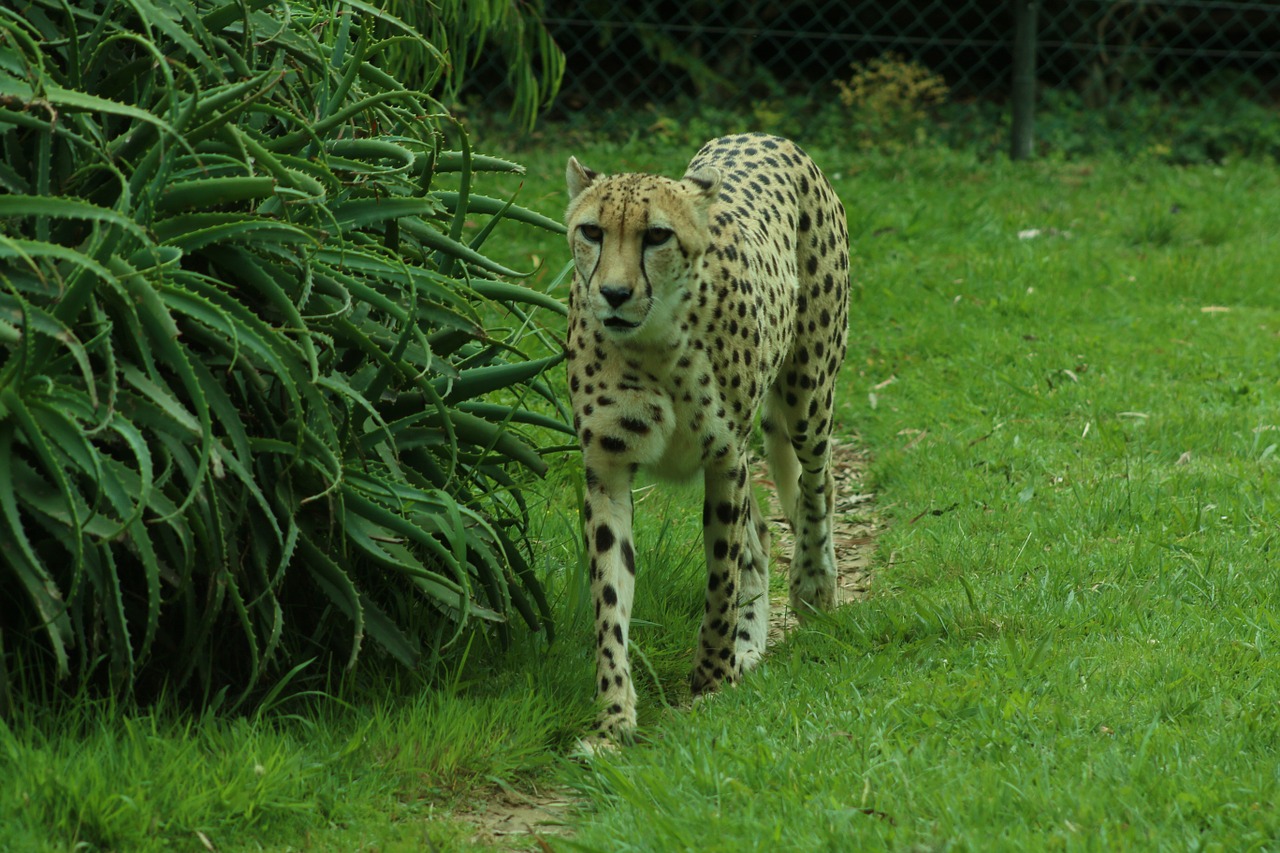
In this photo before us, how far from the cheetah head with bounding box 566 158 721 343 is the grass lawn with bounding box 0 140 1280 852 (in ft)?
2.88

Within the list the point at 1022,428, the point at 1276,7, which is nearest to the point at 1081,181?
the point at 1276,7

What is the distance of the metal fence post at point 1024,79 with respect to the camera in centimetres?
1031

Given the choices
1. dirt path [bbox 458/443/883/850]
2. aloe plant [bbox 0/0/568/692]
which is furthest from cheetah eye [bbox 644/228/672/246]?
dirt path [bbox 458/443/883/850]

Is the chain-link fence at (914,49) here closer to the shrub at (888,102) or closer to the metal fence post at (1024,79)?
the shrub at (888,102)

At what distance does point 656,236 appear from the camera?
12.2ft

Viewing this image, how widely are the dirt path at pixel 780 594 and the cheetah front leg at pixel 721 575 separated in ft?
1.80

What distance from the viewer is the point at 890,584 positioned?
4.77 meters

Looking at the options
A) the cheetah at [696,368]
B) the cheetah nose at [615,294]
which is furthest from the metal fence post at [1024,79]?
the cheetah nose at [615,294]

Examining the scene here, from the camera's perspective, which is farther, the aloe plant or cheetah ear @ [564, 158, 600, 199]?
cheetah ear @ [564, 158, 600, 199]

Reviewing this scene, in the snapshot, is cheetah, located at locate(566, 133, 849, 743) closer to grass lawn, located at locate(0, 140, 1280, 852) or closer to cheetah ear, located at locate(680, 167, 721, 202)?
cheetah ear, located at locate(680, 167, 721, 202)

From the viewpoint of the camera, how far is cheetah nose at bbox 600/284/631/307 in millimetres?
3602

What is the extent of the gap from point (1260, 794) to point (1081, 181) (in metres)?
7.31

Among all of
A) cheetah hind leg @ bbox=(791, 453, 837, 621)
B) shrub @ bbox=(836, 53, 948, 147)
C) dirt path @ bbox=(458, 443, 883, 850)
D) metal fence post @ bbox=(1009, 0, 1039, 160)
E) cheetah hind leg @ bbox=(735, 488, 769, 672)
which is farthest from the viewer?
shrub @ bbox=(836, 53, 948, 147)

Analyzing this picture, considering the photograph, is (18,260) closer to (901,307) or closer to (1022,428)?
(1022,428)
